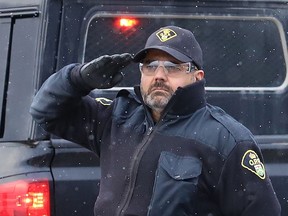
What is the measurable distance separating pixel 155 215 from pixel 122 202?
18cm

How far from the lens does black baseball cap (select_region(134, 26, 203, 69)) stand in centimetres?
310

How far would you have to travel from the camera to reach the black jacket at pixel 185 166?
2.94 meters

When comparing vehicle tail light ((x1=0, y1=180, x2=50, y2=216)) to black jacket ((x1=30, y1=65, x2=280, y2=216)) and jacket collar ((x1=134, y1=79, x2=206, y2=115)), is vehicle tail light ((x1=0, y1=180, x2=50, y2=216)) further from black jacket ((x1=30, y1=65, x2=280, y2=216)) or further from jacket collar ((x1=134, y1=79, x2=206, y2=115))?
jacket collar ((x1=134, y1=79, x2=206, y2=115))

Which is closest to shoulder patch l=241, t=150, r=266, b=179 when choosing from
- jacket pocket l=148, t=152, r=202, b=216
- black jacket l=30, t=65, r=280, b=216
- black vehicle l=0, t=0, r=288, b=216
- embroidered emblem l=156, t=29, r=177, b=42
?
black jacket l=30, t=65, r=280, b=216

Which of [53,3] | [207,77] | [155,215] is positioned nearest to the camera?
[155,215]

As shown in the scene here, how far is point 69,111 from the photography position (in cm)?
340

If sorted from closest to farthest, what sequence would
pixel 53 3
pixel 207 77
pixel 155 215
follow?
pixel 155 215 → pixel 53 3 → pixel 207 77

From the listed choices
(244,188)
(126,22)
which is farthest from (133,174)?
(126,22)

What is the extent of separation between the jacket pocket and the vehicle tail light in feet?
2.42

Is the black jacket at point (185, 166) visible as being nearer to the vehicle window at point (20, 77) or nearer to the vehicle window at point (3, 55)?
the vehicle window at point (20, 77)

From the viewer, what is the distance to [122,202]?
3025 millimetres

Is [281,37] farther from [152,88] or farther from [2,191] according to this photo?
[2,191]

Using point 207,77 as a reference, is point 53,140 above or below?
below

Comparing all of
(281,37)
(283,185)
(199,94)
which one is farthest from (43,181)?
(281,37)
